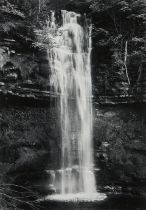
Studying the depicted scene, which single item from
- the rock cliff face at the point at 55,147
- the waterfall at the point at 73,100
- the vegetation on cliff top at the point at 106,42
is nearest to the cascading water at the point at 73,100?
the waterfall at the point at 73,100

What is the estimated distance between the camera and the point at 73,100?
46.0 feet

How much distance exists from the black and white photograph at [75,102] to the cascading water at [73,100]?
0.04 meters

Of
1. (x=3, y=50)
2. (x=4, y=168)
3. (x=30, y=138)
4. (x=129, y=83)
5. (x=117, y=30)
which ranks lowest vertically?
(x=4, y=168)

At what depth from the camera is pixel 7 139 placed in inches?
490

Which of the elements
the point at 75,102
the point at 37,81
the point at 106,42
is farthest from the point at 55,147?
the point at 106,42

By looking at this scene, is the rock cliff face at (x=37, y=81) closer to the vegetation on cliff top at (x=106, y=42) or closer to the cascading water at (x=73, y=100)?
the vegetation on cliff top at (x=106, y=42)

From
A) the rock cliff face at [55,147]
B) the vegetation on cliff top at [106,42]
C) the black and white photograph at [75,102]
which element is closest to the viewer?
the rock cliff face at [55,147]

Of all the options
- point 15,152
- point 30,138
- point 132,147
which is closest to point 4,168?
point 15,152

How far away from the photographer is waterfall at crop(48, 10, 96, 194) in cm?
1349

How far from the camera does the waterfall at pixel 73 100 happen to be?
44.3 ft

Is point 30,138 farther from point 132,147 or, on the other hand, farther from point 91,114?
point 132,147

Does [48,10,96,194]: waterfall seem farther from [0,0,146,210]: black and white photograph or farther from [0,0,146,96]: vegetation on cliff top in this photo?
[0,0,146,96]: vegetation on cliff top

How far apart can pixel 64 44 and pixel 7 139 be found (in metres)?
4.78

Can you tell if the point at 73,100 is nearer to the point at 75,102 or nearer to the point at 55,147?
the point at 75,102
